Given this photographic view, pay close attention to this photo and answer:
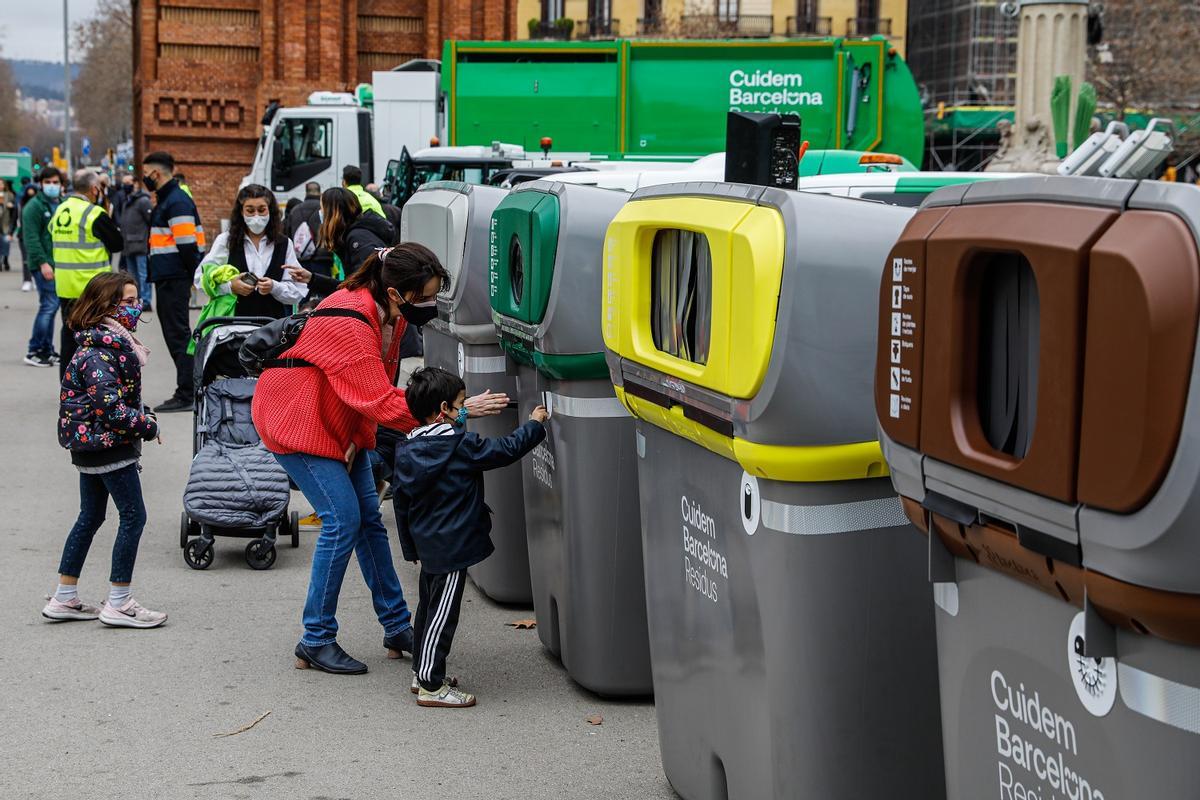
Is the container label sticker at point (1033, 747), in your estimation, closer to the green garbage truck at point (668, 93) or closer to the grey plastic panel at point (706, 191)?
the grey plastic panel at point (706, 191)

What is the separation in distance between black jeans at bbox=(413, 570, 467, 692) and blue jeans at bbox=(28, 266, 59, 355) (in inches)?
425

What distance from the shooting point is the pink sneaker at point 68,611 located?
262 inches

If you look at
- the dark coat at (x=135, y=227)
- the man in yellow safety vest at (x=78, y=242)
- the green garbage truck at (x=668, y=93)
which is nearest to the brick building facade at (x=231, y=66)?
the green garbage truck at (x=668, y=93)

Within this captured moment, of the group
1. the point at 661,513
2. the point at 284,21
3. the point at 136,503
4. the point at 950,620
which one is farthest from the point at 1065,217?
the point at 284,21

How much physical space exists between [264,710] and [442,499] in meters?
1.01

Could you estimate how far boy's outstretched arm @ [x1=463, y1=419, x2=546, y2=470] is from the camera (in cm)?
538

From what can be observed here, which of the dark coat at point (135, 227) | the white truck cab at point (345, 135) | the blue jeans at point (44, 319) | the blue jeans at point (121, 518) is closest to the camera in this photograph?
the blue jeans at point (121, 518)

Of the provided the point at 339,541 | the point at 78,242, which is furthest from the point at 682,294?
the point at 78,242

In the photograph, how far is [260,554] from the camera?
768 cm

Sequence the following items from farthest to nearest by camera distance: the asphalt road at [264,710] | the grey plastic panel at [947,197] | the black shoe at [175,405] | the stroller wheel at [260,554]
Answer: the black shoe at [175,405], the stroller wheel at [260,554], the asphalt road at [264,710], the grey plastic panel at [947,197]

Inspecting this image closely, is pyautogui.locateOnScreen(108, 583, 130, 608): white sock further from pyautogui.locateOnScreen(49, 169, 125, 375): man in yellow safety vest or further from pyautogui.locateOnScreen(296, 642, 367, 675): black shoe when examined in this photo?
pyautogui.locateOnScreen(49, 169, 125, 375): man in yellow safety vest

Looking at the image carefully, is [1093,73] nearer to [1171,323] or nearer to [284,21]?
[284,21]

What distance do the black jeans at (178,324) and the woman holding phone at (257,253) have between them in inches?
125

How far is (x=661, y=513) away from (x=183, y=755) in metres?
1.85
